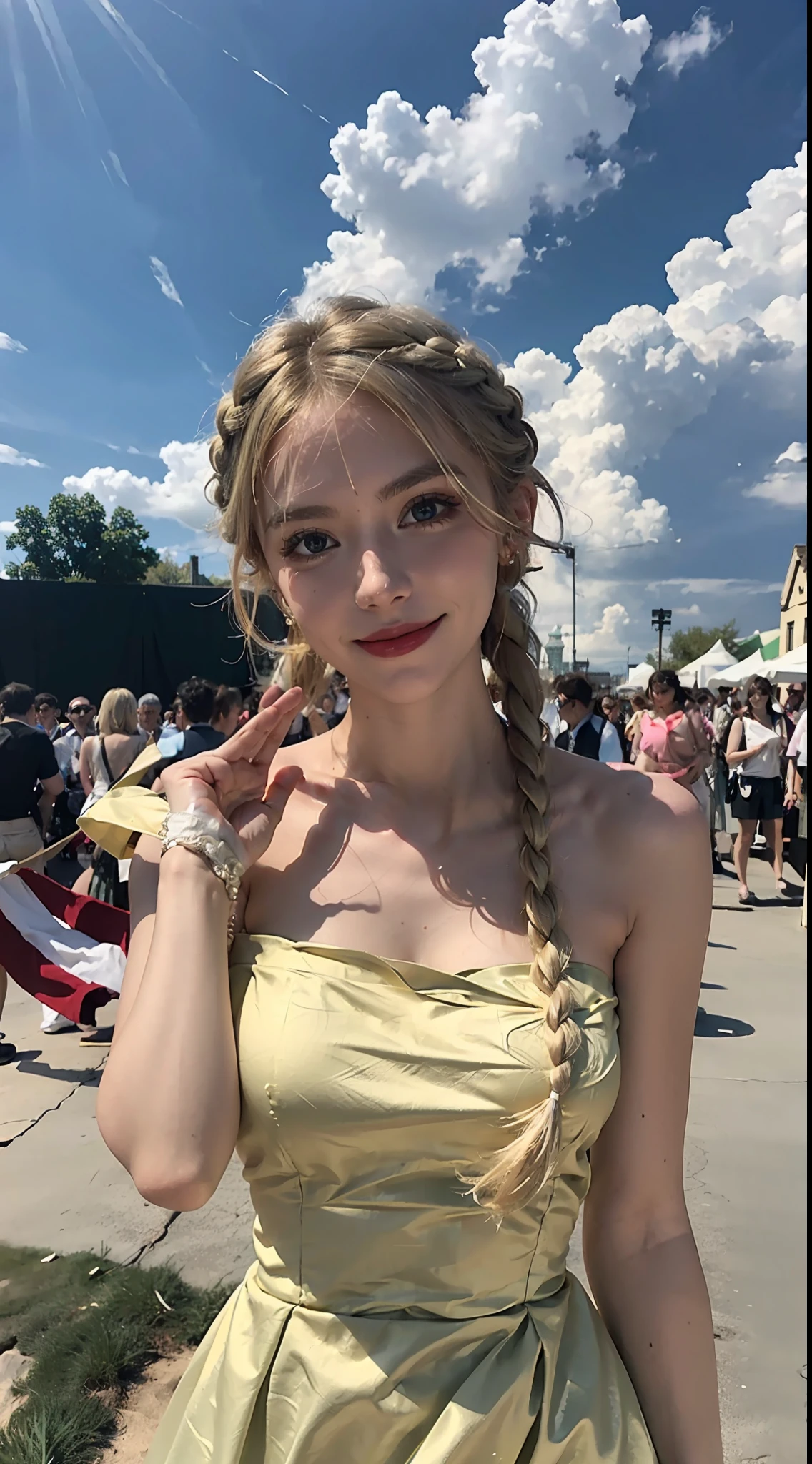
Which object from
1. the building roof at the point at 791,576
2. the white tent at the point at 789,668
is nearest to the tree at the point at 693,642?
the building roof at the point at 791,576

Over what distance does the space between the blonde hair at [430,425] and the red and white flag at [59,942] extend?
9.36 ft

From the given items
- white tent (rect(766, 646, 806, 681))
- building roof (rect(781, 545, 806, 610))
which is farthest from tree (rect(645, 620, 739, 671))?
white tent (rect(766, 646, 806, 681))

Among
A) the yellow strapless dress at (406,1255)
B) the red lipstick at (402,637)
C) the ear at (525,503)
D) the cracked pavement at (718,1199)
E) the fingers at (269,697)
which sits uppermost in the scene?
the ear at (525,503)

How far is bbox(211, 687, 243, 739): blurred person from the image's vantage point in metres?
5.27

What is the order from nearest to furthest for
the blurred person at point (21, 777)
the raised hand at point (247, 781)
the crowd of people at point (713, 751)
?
the raised hand at point (247, 781) < the blurred person at point (21, 777) < the crowd of people at point (713, 751)

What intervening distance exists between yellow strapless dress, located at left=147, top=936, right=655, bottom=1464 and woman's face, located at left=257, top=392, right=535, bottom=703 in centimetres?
45

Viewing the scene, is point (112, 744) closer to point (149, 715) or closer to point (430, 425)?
point (149, 715)

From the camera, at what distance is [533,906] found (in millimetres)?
1111

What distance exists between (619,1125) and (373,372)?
1.07 metres

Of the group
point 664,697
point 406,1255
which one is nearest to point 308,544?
point 406,1255

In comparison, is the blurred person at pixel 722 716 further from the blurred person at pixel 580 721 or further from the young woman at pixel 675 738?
the blurred person at pixel 580 721

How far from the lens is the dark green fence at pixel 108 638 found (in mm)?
10328

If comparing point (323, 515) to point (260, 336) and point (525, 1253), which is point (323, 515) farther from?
point (525, 1253)

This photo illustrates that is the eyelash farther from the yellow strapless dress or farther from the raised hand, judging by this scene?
the yellow strapless dress
